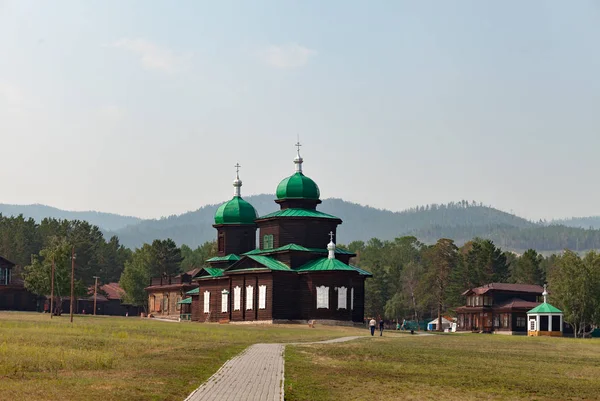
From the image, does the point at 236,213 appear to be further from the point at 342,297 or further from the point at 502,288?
the point at 502,288

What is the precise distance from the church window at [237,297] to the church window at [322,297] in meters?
7.75

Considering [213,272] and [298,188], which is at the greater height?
[298,188]

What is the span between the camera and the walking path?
23141 millimetres

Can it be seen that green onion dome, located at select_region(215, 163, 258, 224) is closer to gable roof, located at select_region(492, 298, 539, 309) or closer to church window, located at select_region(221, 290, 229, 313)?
church window, located at select_region(221, 290, 229, 313)

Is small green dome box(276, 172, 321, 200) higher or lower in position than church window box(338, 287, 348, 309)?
higher

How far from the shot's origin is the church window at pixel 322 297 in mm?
86125

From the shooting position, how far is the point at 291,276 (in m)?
87.4

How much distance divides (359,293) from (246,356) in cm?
5190

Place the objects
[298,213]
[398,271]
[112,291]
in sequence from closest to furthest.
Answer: [298,213]
[112,291]
[398,271]

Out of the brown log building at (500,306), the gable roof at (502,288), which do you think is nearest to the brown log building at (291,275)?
the brown log building at (500,306)

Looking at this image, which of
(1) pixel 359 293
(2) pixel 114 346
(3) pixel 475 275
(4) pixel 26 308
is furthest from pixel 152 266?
(2) pixel 114 346

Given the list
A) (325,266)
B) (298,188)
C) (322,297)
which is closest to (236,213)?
(298,188)

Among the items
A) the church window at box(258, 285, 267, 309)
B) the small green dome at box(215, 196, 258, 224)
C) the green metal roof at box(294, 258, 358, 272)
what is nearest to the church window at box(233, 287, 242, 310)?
the church window at box(258, 285, 267, 309)

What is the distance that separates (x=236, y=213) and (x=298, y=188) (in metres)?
10.7
